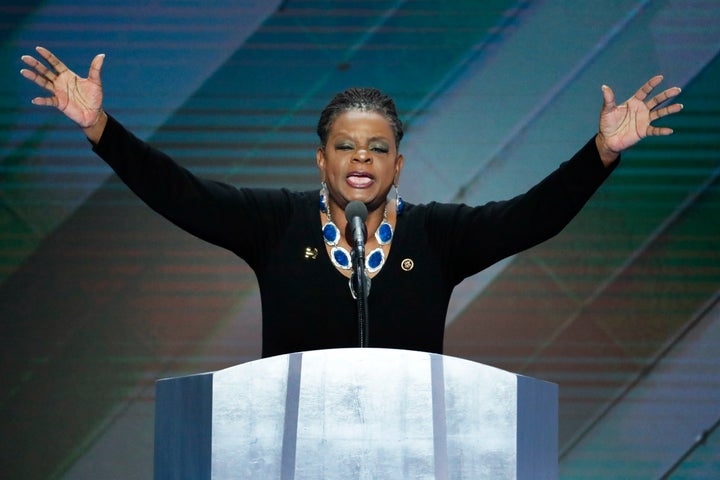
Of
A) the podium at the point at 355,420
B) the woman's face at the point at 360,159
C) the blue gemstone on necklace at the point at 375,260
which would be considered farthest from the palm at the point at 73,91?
the podium at the point at 355,420

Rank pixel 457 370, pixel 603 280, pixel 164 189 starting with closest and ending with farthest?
pixel 457 370, pixel 164 189, pixel 603 280

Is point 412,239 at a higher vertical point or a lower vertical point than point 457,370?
higher

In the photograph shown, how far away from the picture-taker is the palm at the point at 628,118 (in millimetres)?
2232

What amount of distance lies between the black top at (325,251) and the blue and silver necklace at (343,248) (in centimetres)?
2

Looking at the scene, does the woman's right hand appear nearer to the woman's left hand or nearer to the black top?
the black top

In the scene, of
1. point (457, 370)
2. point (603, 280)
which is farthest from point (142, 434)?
point (457, 370)

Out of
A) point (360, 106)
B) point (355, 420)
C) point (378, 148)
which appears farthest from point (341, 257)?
point (355, 420)

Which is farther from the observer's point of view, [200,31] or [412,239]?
[200,31]

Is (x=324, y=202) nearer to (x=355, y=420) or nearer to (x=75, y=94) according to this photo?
(x=75, y=94)

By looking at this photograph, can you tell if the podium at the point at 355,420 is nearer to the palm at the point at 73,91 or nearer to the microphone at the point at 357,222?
the microphone at the point at 357,222

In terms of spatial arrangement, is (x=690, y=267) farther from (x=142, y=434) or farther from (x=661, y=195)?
(x=142, y=434)

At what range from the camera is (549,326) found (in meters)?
4.21

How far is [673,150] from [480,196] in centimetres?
82

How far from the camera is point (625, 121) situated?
2.26 meters
